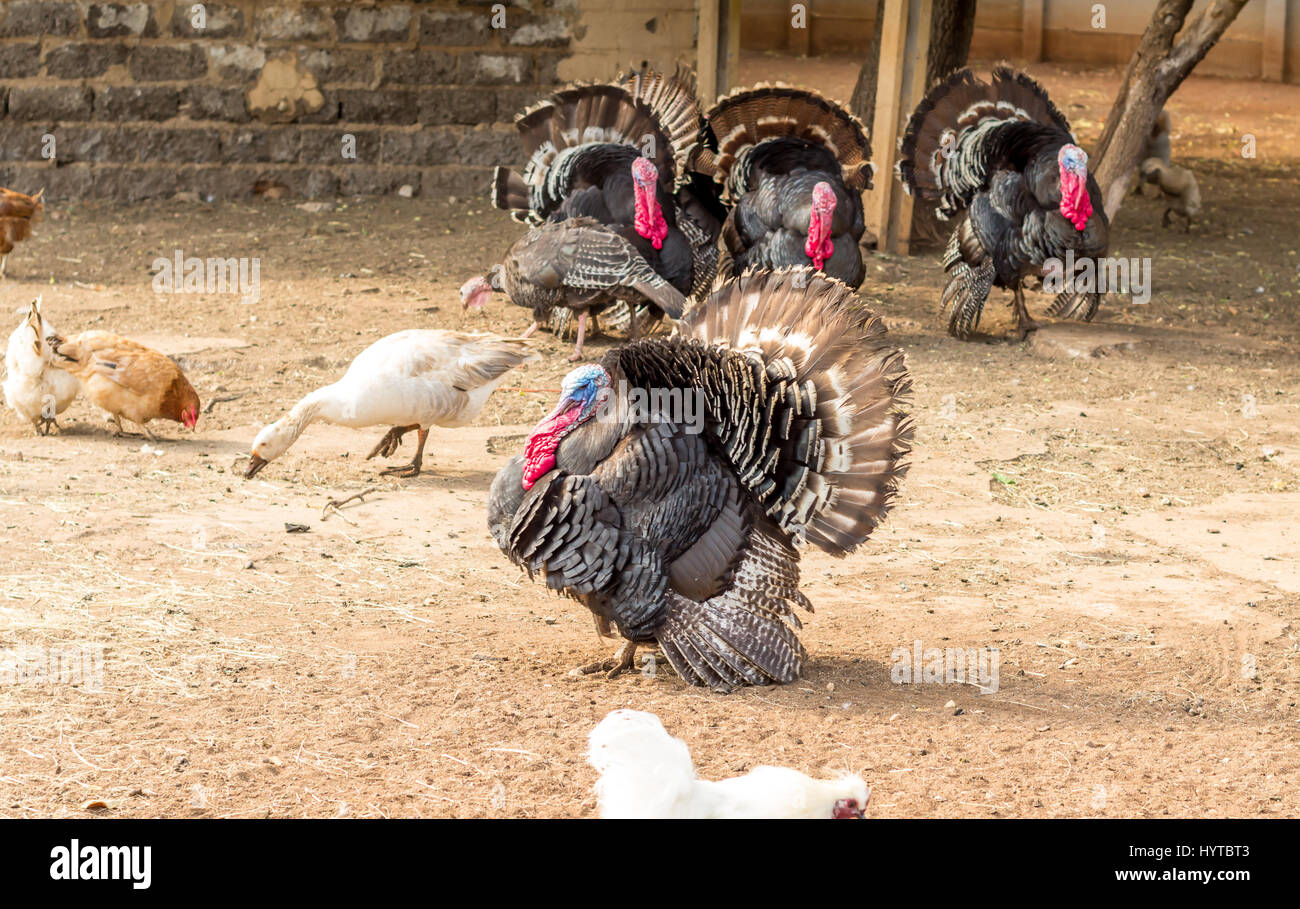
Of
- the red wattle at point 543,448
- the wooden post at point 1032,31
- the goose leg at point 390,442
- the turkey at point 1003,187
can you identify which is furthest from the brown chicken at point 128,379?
the wooden post at point 1032,31

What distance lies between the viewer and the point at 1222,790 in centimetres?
370

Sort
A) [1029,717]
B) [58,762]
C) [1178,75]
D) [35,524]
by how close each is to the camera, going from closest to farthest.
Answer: [58,762]
[1029,717]
[35,524]
[1178,75]

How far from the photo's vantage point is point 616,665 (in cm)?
449

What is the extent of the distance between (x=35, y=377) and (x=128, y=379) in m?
0.44

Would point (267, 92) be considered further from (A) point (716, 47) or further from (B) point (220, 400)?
(B) point (220, 400)

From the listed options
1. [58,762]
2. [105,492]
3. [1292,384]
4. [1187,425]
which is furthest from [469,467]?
[1292,384]

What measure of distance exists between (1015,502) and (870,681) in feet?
7.18

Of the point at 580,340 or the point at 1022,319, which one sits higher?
the point at 1022,319

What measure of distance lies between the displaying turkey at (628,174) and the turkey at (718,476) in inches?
161

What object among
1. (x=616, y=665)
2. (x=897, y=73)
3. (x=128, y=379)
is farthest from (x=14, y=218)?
(x=616, y=665)

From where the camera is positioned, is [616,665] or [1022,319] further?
[1022,319]

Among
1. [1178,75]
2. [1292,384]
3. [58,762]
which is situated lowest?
[58,762]

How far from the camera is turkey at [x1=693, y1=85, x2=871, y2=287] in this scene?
866 centimetres
